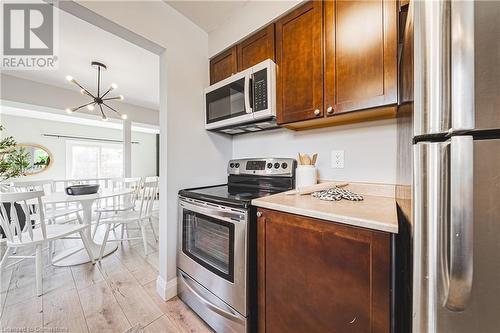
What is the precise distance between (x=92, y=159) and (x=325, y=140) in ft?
24.4

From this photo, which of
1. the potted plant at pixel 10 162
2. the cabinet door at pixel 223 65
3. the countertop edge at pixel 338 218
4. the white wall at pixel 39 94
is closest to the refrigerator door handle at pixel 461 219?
the countertop edge at pixel 338 218

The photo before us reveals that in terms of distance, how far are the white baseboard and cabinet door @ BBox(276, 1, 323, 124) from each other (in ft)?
5.26

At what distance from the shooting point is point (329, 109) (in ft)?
3.99

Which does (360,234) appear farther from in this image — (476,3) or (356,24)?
(356,24)

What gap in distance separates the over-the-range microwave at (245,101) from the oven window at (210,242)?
81 centimetres

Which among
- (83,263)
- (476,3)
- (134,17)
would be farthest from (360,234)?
(83,263)

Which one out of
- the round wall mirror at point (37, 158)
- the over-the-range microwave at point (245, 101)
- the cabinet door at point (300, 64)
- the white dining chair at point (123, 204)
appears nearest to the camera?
the cabinet door at point (300, 64)

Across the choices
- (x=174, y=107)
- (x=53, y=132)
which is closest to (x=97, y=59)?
(x=174, y=107)

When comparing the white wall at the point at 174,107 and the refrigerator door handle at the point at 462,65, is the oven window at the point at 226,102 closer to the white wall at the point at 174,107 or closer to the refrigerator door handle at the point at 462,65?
the white wall at the point at 174,107

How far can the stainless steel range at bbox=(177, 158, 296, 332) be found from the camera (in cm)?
112

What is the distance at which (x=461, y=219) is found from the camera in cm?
43

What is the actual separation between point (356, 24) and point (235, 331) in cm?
195

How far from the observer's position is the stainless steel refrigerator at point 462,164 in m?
0.42

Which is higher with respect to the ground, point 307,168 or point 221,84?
point 221,84
